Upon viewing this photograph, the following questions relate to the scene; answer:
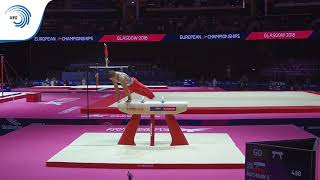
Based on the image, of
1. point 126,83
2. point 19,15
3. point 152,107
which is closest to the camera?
point 152,107

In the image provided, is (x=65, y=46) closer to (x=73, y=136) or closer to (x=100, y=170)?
(x=73, y=136)

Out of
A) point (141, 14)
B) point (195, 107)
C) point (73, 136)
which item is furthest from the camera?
point (141, 14)

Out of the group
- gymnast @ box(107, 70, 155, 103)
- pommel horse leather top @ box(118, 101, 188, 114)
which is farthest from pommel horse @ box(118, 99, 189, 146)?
gymnast @ box(107, 70, 155, 103)

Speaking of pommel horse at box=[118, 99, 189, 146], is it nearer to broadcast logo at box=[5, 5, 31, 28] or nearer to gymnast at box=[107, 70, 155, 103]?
gymnast at box=[107, 70, 155, 103]

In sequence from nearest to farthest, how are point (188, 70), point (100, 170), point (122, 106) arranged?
point (100, 170), point (122, 106), point (188, 70)

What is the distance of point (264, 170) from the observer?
8.71 feet

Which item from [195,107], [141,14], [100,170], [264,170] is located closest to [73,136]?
[100,170]

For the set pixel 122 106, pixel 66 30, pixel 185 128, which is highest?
pixel 66 30

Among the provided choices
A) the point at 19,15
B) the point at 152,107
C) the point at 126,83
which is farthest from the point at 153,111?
the point at 19,15

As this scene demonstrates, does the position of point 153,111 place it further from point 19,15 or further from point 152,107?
point 19,15

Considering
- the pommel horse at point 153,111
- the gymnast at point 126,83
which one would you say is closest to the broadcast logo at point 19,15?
the gymnast at point 126,83

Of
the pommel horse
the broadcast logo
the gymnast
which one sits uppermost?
the broadcast logo

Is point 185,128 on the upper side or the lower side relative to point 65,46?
lower

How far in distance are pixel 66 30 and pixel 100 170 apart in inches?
818
